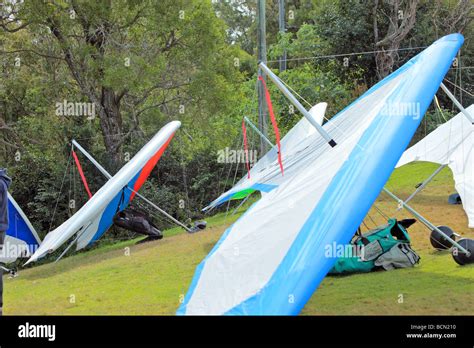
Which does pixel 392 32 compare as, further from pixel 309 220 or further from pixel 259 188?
pixel 309 220

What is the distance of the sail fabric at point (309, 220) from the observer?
475 cm

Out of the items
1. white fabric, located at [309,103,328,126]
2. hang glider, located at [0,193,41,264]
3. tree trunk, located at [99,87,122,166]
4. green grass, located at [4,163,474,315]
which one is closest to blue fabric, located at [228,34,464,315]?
green grass, located at [4,163,474,315]

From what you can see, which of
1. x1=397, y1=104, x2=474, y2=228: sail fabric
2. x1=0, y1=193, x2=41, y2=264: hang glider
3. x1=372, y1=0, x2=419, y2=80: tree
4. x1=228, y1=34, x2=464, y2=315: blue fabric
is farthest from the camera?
x1=372, y1=0, x2=419, y2=80: tree

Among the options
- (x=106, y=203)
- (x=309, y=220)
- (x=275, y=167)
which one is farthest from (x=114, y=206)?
(x=309, y=220)

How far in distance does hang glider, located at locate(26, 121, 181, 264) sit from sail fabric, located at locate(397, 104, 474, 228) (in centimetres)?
426

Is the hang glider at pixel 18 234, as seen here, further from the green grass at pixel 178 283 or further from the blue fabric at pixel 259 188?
the blue fabric at pixel 259 188

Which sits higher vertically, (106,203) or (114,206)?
(106,203)

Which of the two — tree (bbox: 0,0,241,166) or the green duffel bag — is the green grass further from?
tree (bbox: 0,0,241,166)

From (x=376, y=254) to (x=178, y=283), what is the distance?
7.85 ft

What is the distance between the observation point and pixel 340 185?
5.27 metres

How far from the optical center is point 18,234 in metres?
12.3

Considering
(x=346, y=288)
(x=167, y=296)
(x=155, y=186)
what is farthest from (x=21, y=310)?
(x=155, y=186)

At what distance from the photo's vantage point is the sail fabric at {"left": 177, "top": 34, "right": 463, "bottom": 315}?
475cm
